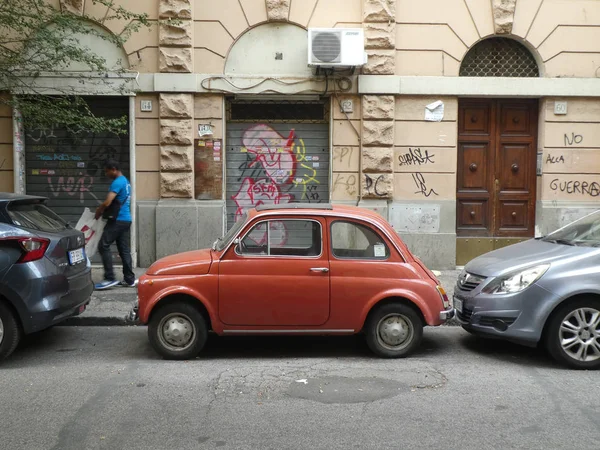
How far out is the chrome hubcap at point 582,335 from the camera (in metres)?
6.16

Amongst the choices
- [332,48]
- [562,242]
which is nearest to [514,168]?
[332,48]

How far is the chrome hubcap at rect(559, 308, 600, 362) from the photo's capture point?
6.16m

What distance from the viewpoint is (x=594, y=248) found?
254 inches

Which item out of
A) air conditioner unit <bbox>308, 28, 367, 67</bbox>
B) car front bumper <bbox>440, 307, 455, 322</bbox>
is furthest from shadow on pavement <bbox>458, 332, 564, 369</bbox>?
air conditioner unit <bbox>308, 28, 367, 67</bbox>

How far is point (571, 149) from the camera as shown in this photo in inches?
453

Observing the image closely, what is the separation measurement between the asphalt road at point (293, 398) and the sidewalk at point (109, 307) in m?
0.82

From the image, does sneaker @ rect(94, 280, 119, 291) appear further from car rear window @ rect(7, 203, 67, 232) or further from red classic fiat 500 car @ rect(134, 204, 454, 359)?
red classic fiat 500 car @ rect(134, 204, 454, 359)

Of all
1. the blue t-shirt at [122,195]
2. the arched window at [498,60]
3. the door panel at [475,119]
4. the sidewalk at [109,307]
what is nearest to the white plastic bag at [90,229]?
the sidewalk at [109,307]

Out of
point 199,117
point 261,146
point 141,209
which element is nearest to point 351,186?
point 261,146

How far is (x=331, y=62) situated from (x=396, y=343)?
5.84 m

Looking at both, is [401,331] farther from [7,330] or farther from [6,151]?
[6,151]

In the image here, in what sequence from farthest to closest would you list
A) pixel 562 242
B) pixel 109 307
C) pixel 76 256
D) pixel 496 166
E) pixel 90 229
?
1. pixel 496 166
2. pixel 90 229
3. pixel 109 307
4. pixel 76 256
5. pixel 562 242

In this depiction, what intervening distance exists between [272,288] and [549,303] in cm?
266

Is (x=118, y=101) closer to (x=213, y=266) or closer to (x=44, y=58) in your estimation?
(x=44, y=58)
